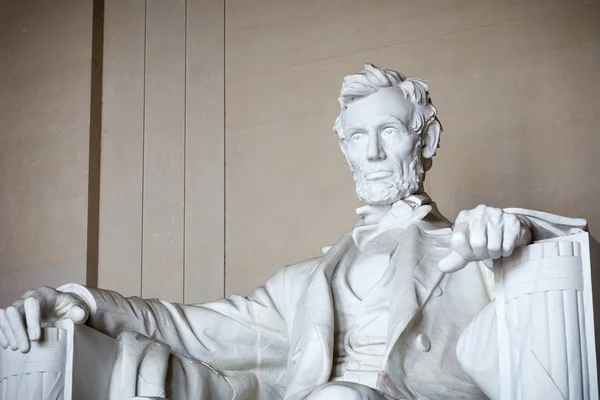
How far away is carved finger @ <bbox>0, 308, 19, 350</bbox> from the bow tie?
4.30 feet

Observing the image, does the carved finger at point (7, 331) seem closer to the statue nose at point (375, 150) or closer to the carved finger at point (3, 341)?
the carved finger at point (3, 341)

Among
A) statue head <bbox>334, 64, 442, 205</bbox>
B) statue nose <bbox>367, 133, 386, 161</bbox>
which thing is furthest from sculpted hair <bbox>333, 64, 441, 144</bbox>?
statue nose <bbox>367, 133, 386, 161</bbox>

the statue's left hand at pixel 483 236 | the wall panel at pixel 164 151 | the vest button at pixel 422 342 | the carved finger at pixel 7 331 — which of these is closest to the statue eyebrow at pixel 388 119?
the vest button at pixel 422 342

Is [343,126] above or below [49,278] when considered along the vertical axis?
above

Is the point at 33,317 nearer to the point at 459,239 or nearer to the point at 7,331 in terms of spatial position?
the point at 7,331

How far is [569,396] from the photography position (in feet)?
13.5

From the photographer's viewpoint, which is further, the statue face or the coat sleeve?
the statue face

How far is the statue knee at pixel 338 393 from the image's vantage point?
13.6ft

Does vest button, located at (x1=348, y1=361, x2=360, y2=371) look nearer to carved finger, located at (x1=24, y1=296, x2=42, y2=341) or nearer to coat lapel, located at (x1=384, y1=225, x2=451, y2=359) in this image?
coat lapel, located at (x1=384, y1=225, x2=451, y2=359)

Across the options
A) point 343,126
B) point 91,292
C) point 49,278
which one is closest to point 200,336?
point 91,292

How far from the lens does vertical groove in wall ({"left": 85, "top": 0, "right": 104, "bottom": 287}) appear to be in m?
7.26

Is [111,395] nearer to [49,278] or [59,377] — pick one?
[59,377]

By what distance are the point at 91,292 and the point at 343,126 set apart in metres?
1.10

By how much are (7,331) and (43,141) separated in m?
2.86
